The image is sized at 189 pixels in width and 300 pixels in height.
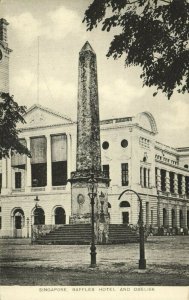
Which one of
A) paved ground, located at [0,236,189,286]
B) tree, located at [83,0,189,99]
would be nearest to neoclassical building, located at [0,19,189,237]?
paved ground, located at [0,236,189,286]

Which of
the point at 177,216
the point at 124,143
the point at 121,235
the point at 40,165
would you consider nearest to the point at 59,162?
the point at 40,165

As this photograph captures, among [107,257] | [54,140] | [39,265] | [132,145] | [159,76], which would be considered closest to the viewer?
[159,76]

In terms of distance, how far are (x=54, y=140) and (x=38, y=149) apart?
132 cm

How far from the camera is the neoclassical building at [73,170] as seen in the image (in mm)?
29688

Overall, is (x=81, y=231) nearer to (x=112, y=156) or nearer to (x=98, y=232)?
(x=98, y=232)

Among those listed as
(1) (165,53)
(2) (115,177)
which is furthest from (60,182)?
(1) (165,53)

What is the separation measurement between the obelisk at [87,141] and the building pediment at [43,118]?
11.3 m

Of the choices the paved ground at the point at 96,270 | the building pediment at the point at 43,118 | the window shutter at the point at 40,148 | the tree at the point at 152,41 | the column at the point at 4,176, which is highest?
the building pediment at the point at 43,118

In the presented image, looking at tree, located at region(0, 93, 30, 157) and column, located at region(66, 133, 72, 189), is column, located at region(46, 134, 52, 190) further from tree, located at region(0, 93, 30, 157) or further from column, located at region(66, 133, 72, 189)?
tree, located at region(0, 93, 30, 157)

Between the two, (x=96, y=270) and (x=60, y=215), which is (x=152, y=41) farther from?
(x=60, y=215)

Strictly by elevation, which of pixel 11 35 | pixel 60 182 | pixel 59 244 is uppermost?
pixel 11 35

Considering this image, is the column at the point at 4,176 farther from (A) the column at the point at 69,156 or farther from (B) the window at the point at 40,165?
(A) the column at the point at 69,156

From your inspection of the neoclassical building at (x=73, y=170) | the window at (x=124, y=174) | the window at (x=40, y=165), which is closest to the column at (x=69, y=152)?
the neoclassical building at (x=73, y=170)

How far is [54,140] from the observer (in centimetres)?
3198
